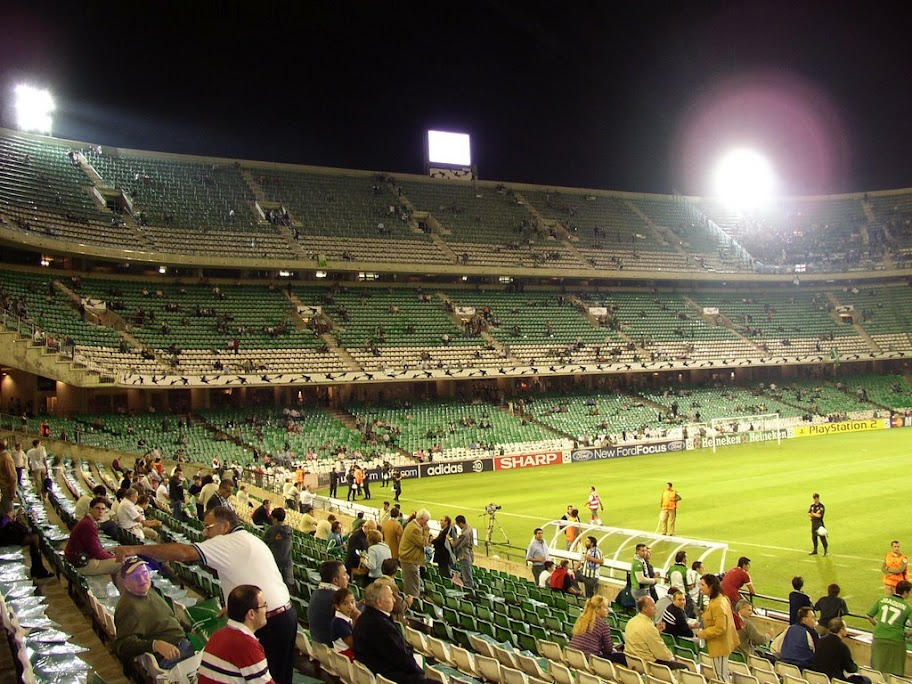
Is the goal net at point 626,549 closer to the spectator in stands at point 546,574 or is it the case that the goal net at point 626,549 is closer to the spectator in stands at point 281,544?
the spectator in stands at point 546,574

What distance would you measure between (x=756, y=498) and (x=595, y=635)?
23300mm

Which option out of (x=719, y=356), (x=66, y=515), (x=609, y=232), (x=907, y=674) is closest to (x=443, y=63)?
(x=609, y=232)

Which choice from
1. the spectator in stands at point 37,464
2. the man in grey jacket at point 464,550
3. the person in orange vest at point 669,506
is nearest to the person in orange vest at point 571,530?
the man in grey jacket at point 464,550

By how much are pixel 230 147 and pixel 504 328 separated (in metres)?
26.3

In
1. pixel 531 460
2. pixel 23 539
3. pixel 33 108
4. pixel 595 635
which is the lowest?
pixel 531 460

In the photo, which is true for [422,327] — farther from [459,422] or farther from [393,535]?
[393,535]

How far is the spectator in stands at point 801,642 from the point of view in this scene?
9.81 meters

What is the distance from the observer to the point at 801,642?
9.88 meters

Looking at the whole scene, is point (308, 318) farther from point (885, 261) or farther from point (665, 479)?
point (885, 261)

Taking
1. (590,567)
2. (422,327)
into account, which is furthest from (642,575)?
(422,327)

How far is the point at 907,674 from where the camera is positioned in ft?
36.1

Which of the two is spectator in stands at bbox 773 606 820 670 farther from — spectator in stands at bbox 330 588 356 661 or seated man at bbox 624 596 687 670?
spectator in stands at bbox 330 588 356 661

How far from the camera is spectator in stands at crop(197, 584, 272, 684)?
Result: 14.1 feet

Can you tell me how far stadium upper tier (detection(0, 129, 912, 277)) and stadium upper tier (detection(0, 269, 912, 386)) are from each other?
Result: 2.45 meters
